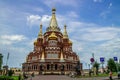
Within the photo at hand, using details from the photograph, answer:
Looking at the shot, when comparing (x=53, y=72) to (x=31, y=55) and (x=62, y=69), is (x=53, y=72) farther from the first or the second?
(x=31, y=55)

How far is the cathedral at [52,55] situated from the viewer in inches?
3342

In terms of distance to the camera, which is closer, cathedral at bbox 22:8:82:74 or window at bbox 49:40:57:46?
cathedral at bbox 22:8:82:74

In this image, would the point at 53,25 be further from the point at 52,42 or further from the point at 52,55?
the point at 52,55

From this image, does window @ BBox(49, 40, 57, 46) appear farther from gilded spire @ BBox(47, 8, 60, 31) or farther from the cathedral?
gilded spire @ BBox(47, 8, 60, 31)

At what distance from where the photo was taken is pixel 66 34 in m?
101

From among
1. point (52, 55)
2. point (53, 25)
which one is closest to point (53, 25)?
point (53, 25)

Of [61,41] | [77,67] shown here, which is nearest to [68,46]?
[61,41]

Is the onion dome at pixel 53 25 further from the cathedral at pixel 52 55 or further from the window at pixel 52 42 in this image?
the window at pixel 52 42

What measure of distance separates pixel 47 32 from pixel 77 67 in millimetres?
24981

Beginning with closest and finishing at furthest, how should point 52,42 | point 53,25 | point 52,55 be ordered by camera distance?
point 52,55 → point 52,42 → point 53,25

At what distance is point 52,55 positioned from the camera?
87.8 m

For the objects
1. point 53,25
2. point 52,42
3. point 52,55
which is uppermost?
point 53,25

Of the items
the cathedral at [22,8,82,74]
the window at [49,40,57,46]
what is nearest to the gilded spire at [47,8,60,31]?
the cathedral at [22,8,82,74]

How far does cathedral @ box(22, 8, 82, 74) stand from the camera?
8488 centimetres
